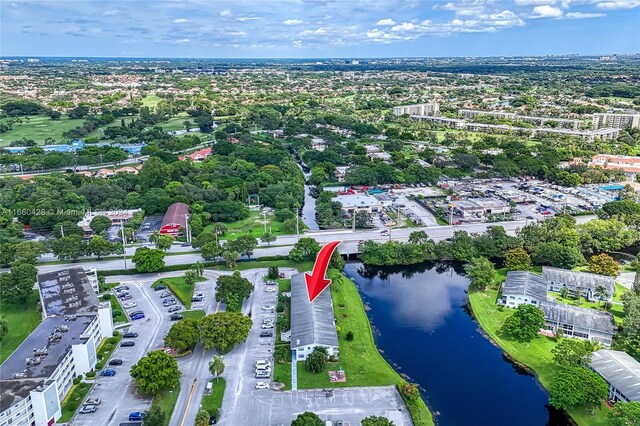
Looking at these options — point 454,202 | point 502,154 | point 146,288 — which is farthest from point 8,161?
point 502,154

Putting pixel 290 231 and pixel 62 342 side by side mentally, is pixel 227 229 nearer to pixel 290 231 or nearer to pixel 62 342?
pixel 290 231

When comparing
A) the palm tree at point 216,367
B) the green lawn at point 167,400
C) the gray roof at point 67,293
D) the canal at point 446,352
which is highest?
the gray roof at point 67,293

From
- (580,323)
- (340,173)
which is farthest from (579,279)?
(340,173)

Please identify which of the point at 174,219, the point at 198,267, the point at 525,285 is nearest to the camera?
the point at 525,285

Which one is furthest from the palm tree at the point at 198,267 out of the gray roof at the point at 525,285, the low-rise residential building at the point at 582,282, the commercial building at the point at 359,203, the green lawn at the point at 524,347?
the low-rise residential building at the point at 582,282

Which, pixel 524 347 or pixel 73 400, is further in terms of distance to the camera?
pixel 524 347

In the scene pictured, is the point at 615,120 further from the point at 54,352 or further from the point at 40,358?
the point at 40,358

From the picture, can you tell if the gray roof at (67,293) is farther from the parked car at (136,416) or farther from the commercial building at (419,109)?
the commercial building at (419,109)
